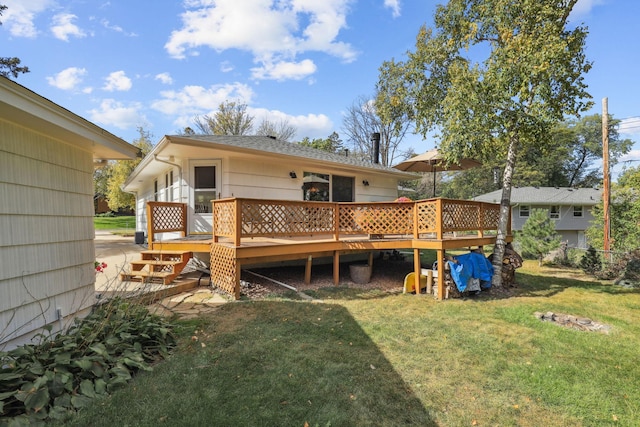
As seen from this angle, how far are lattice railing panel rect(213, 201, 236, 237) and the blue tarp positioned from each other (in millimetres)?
4434

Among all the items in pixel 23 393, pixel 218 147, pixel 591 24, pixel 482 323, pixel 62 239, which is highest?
pixel 591 24

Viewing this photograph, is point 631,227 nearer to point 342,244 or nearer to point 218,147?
point 342,244

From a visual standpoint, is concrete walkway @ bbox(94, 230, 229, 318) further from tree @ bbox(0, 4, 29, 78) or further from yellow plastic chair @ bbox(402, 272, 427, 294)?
tree @ bbox(0, 4, 29, 78)

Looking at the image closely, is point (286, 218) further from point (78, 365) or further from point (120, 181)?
point (120, 181)

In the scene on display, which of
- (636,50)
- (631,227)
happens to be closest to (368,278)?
(631,227)

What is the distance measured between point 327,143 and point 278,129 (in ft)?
18.1

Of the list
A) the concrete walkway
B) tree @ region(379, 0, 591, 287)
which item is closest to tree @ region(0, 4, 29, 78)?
the concrete walkway

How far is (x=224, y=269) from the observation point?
223 inches

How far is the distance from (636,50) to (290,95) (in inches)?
615

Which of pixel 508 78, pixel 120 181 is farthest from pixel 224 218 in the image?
pixel 120 181

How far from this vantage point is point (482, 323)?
15.5ft

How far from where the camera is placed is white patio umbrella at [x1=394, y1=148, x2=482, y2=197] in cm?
874

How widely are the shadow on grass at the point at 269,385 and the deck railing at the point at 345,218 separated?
7.10ft

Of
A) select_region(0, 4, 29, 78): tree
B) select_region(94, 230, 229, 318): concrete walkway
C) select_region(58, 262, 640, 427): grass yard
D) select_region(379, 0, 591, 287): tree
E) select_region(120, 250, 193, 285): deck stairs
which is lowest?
select_region(58, 262, 640, 427): grass yard
